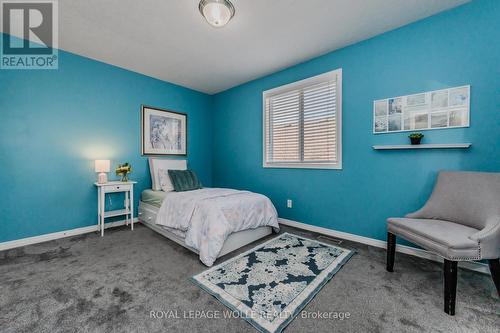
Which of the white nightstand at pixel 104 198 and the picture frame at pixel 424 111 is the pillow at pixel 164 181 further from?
the picture frame at pixel 424 111

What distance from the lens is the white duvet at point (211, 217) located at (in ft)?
7.18

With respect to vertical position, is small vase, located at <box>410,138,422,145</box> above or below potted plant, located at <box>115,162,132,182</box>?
above

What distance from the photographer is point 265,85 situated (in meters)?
3.82

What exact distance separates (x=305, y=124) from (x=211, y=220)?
216 cm

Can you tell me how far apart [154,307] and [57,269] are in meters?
1.34

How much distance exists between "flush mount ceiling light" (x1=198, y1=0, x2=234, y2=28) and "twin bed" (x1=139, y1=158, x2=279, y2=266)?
1.96m

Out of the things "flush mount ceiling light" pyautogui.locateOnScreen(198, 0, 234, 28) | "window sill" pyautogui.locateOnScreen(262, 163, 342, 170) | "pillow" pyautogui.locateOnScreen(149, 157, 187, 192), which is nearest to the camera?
"flush mount ceiling light" pyautogui.locateOnScreen(198, 0, 234, 28)

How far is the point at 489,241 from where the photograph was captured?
145 centimetres

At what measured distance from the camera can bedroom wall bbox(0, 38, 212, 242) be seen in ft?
8.55

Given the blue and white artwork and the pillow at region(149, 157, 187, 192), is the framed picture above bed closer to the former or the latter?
the blue and white artwork

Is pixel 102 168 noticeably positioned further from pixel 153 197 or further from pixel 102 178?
pixel 153 197

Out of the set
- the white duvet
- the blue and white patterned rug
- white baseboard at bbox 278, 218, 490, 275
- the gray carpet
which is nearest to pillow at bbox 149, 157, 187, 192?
the white duvet

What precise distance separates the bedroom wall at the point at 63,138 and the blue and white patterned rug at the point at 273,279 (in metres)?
2.53

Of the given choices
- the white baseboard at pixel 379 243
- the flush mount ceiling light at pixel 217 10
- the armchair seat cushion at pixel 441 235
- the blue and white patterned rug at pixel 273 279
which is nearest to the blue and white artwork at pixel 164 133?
the flush mount ceiling light at pixel 217 10
